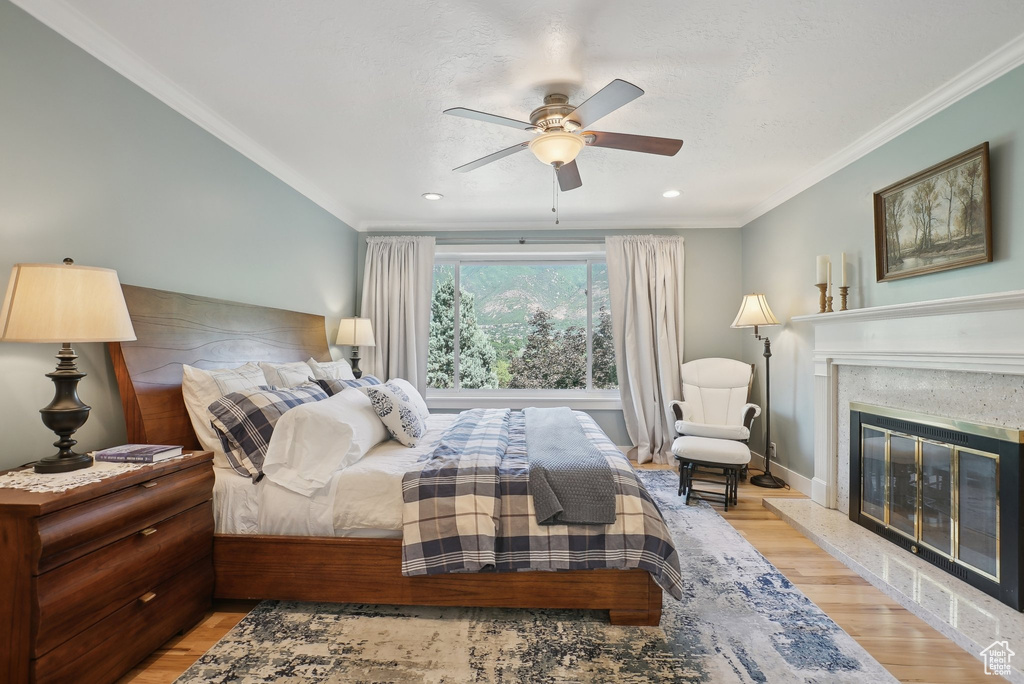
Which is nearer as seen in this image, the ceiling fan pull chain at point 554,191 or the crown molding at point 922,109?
the crown molding at point 922,109

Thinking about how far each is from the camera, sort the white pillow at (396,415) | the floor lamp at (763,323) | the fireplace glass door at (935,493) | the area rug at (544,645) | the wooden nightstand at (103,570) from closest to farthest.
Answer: the wooden nightstand at (103,570)
the area rug at (544,645)
the fireplace glass door at (935,493)
the white pillow at (396,415)
the floor lamp at (763,323)

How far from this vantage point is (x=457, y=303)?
17.6 ft

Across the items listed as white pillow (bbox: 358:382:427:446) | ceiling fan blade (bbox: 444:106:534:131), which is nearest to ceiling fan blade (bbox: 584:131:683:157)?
ceiling fan blade (bbox: 444:106:534:131)

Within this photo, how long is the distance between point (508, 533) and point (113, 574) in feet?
4.69

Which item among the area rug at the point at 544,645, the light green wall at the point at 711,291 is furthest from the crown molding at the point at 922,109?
the area rug at the point at 544,645

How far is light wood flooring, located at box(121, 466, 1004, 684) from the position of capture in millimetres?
1752

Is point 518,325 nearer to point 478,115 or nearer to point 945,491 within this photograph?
point 478,115

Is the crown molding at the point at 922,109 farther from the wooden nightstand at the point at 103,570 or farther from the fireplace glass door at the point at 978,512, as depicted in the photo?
the wooden nightstand at the point at 103,570

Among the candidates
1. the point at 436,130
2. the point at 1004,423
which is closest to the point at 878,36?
the point at 1004,423

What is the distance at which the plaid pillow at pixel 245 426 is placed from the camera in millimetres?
2238

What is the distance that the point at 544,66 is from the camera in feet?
7.29

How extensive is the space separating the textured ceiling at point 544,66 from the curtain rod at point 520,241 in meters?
1.58

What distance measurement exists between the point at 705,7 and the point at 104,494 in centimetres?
283

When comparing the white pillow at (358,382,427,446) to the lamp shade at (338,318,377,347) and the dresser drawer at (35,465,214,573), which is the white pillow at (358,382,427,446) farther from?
the lamp shade at (338,318,377,347)
